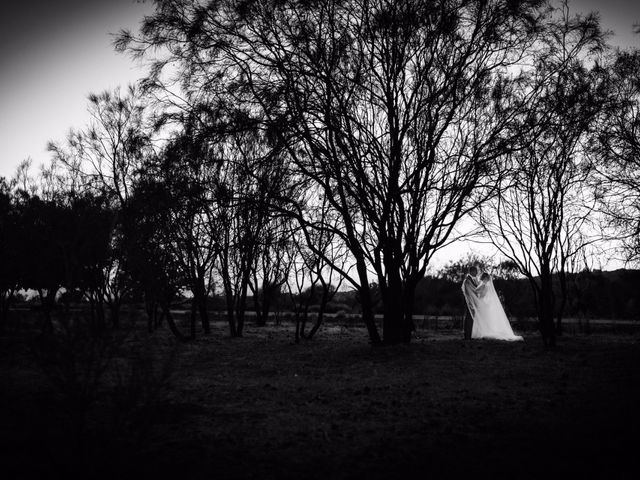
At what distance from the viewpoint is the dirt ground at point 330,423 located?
3.38m

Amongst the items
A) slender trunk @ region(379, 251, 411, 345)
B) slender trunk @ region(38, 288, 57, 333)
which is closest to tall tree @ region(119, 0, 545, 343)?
slender trunk @ region(379, 251, 411, 345)

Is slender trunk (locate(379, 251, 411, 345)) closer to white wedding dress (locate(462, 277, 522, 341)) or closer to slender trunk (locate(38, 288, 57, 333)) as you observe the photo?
white wedding dress (locate(462, 277, 522, 341))

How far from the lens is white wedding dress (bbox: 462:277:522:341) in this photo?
53.6 ft

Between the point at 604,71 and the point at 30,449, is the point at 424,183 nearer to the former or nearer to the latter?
the point at 604,71

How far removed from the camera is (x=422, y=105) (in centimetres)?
1105

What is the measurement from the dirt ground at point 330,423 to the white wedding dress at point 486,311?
7.36 metres

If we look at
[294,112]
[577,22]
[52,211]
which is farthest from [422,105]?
[52,211]

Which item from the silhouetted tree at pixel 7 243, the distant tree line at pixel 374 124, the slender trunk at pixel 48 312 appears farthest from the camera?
the silhouetted tree at pixel 7 243

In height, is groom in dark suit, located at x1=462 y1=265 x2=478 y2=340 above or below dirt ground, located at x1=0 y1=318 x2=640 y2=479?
above

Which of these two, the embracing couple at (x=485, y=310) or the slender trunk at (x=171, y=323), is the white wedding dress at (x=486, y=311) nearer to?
the embracing couple at (x=485, y=310)

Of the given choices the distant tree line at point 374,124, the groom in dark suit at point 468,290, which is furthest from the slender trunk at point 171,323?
the groom in dark suit at point 468,290

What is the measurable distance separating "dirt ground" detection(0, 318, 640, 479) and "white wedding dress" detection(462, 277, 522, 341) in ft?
24.2

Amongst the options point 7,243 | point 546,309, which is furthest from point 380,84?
point 7,243

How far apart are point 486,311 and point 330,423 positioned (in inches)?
519
